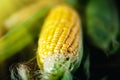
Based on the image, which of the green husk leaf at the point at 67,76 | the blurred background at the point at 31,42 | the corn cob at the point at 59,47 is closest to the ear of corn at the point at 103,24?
the blurred background at the point at 31,42

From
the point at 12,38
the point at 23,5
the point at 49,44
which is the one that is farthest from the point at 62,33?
the point at 23,5

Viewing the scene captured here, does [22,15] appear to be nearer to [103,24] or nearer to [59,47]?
[103,24]

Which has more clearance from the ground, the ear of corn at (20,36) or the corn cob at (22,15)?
the corn cob at (22,15)

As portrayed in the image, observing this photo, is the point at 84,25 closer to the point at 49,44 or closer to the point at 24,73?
the point at 49,44

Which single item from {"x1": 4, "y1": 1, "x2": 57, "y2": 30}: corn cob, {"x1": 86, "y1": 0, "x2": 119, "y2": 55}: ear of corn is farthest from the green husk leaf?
{"x1": 4, "y1": 1, "x2": 57, "y2": 30}: corn cob

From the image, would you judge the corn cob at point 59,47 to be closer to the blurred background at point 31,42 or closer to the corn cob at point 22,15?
the blurred background at point 31,42

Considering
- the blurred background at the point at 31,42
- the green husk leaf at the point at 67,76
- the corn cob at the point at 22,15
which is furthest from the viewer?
the corn cob at the point at 22,15
